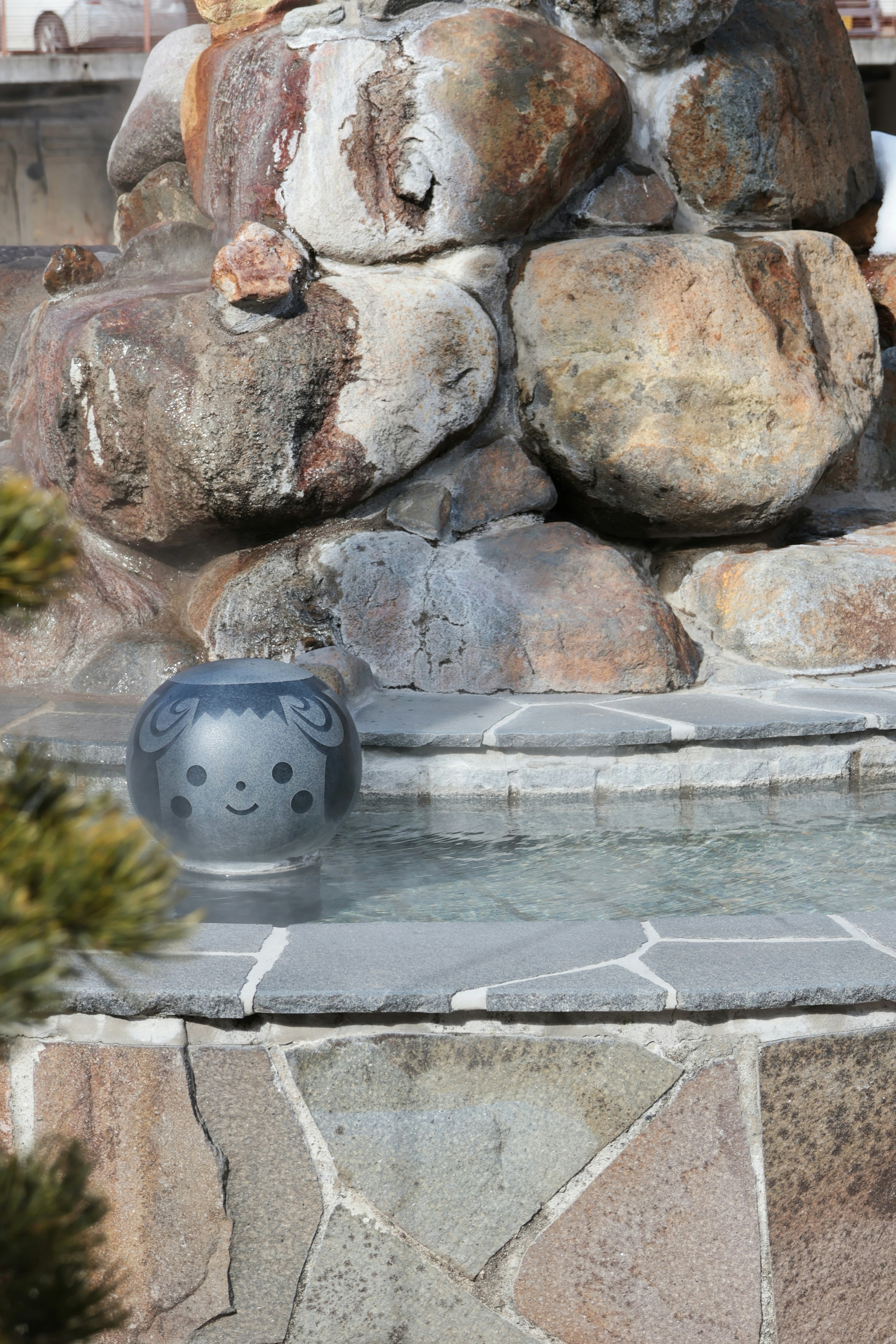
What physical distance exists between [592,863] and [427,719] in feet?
3.60

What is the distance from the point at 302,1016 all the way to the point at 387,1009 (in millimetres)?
148

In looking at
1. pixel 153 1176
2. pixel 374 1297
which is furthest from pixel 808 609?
pixel 153 1176

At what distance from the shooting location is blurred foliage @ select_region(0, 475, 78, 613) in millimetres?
885

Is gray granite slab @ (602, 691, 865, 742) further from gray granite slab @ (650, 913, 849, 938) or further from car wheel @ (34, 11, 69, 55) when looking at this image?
car wheel @ (34, 11, 69, 55)

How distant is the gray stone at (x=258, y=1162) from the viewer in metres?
2.13

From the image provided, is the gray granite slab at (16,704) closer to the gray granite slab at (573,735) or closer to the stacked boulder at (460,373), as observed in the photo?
the stacked boulder at (460,373)

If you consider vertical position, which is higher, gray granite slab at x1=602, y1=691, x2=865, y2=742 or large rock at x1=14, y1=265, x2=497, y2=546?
→ large rock at x1=14, y1=265, x2=497, y2=546

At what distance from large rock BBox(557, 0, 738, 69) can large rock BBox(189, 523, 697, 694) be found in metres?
2.36

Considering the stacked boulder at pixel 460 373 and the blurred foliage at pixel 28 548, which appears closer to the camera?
the blurred foliage at pixel 28 548

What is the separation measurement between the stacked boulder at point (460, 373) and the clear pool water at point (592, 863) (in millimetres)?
960

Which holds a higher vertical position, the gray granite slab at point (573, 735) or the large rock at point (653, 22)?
the large rock at point (653, 22)

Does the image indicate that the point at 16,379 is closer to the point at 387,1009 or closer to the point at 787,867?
the point at 787,867

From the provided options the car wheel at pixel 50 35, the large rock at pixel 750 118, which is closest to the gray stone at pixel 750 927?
the large rock at pixel 750 118

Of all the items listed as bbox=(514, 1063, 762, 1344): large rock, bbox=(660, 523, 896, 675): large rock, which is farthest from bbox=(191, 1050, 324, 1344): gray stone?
bbox=(660, 523, 896, 675): large rock
